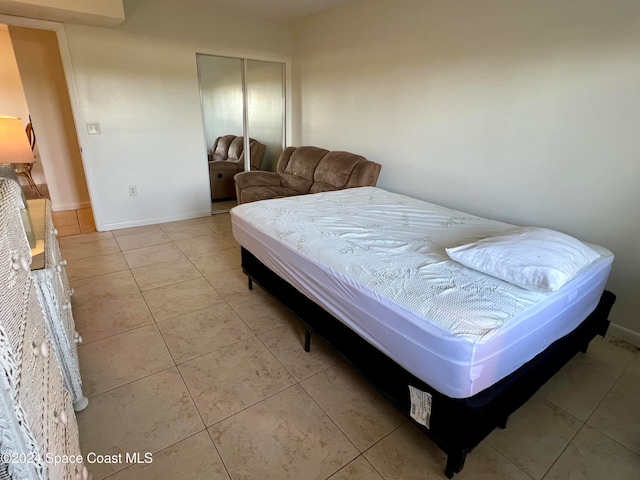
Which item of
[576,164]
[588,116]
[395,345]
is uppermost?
[588,116]

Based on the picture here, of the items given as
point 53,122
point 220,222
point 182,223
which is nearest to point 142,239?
point 182,223

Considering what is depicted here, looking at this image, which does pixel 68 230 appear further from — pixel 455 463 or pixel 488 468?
pixel 488 468

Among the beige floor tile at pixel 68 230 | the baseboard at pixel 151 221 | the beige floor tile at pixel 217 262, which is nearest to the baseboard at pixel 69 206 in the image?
the beige floor tile at pixel 68 230

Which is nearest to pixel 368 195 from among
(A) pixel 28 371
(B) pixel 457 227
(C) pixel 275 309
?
(B) pixel 457 227

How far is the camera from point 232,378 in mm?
1771

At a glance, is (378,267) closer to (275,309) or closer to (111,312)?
(275,309)

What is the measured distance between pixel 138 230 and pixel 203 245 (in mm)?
1007

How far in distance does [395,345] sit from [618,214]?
5.95 feet

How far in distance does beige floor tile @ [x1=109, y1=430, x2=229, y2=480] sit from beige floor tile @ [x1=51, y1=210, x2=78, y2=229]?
3659 millimetres

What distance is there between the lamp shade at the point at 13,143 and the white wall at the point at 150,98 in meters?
2.28

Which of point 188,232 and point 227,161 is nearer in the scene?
point 188,232

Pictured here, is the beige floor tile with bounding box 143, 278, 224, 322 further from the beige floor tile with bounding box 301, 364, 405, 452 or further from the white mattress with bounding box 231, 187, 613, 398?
the beige floor tile with bounding box 301, 364, 405, 452

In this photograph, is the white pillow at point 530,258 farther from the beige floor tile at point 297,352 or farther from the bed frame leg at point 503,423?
the beige floor tile at point 297,352

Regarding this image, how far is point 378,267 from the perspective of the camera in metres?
1.49
